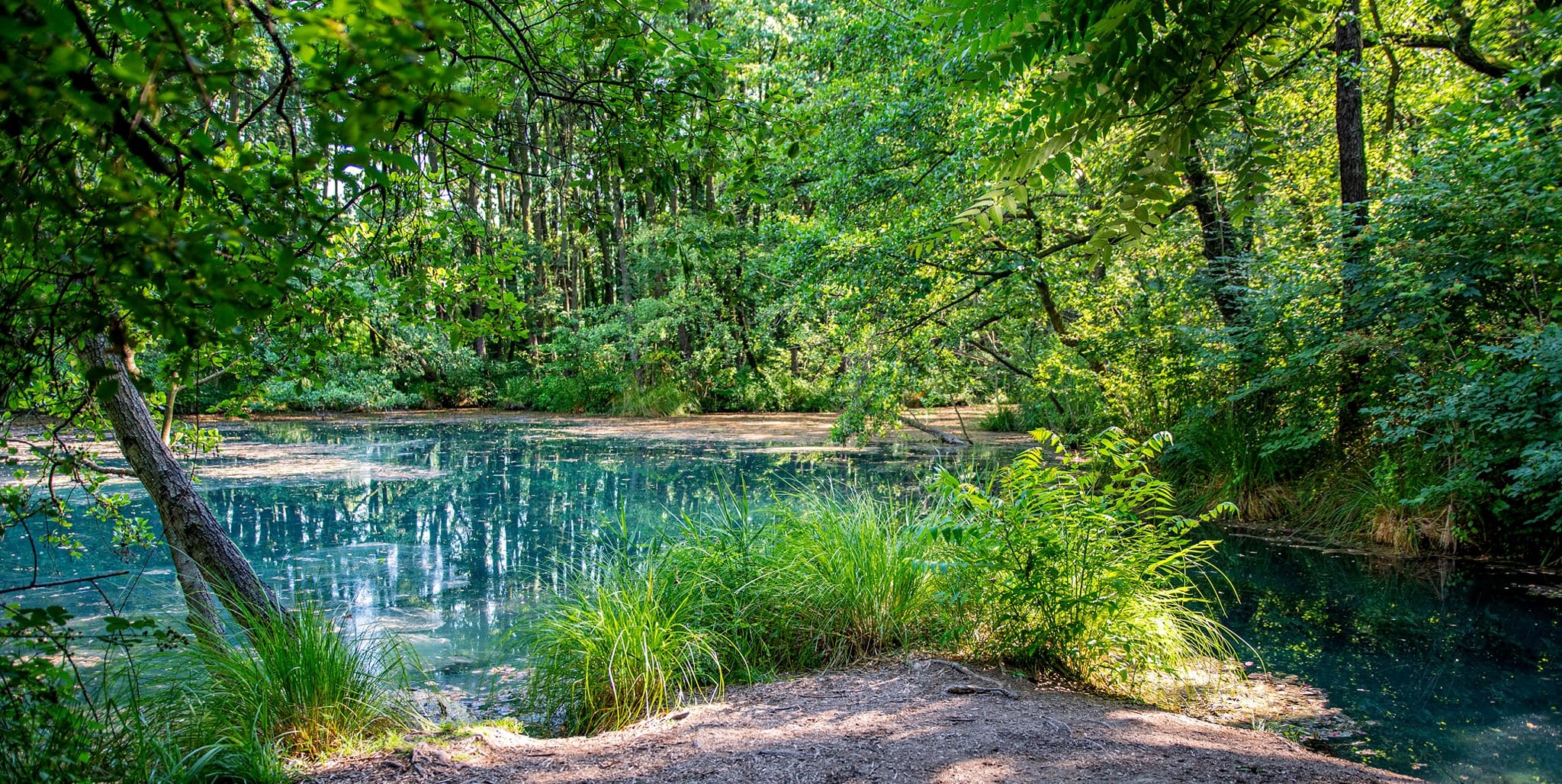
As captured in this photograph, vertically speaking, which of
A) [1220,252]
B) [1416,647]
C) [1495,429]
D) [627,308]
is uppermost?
[627,308]

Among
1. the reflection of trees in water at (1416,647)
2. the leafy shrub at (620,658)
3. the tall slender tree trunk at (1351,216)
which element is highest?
the tall slender tree trunk at (1351,216)

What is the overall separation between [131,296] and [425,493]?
35.3ft

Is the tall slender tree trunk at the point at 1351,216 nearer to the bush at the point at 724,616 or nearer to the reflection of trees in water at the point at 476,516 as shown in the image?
the reflection of trees in water at the point at 476,516

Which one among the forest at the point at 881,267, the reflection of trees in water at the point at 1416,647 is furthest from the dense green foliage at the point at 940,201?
the reflection of trees in water at the point at 1416,647

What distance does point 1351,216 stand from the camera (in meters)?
7.41

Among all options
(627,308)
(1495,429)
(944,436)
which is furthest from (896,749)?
(627,308)

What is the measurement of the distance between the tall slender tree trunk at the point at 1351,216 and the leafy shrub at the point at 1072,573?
4.62 meters

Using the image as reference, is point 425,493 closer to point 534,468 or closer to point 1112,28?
point 534,468

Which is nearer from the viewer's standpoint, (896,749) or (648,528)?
(896,749)

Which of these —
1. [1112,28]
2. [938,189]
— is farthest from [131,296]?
[938,189]

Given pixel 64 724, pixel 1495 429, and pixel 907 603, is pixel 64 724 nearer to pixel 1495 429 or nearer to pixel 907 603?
pixel 907 603

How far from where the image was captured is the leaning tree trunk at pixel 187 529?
3.96 meters

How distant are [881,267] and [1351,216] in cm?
436

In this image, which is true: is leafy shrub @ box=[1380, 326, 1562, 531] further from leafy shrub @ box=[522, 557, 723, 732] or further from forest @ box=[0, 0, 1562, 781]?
leafy shrub @ box=[522, 557, 723, 732]
